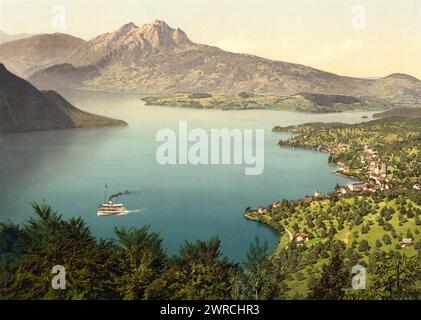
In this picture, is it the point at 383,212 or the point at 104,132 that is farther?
the point at 104,132

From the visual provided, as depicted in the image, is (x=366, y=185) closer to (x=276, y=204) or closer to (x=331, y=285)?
(x=276, y=204)

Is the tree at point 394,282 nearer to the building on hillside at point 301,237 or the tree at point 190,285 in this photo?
the tree at point 190,285

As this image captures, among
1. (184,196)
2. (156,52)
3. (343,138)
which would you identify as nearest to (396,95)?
(156,52)

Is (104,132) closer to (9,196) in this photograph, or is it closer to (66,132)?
(66,132)

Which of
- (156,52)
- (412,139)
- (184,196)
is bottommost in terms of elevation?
(184,196)

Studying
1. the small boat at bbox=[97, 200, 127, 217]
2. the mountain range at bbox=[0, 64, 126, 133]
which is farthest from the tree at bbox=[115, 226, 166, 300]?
the mountain range at bbox=[0, 64, 126, 133]

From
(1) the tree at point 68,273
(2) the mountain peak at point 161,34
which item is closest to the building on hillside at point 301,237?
(1) the tree at point 68,273
